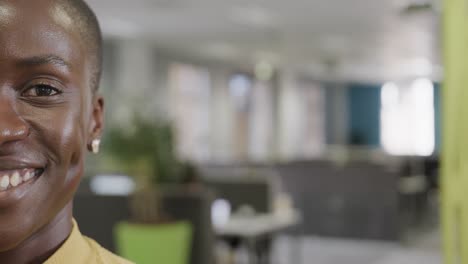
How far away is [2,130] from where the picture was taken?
21.6 inches

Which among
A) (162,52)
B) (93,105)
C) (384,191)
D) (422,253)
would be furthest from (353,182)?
(93,105)

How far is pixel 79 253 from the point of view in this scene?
0.64 meters

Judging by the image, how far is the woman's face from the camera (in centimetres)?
55

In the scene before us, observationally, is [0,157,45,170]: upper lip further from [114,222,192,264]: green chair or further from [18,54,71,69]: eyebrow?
[114,222,192,264]: green chair

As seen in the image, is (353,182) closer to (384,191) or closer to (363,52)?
(384,191)

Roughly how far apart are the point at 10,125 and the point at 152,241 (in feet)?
9.76

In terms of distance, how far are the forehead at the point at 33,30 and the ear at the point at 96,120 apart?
3.1 inches

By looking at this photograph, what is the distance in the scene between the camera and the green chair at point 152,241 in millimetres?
3447

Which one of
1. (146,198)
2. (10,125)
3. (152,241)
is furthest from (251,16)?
(10,125)

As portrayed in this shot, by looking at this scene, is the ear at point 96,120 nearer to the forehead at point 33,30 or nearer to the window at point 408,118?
the forehead at point 33,30

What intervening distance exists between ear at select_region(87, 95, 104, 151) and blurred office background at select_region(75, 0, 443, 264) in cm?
18

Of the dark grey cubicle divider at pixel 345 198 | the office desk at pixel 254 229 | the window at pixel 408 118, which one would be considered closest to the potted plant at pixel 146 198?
the office desk at pixel 254 229

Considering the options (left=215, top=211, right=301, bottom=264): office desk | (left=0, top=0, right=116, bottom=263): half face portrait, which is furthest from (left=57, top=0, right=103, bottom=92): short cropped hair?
(left=215, top=211, right=301, bottom=264): office desk

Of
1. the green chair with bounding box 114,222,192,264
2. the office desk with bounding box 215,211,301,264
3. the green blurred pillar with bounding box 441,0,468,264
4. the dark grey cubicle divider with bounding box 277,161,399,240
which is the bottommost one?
the dark grey cubicle divider with bounding box 277,161,399,240
